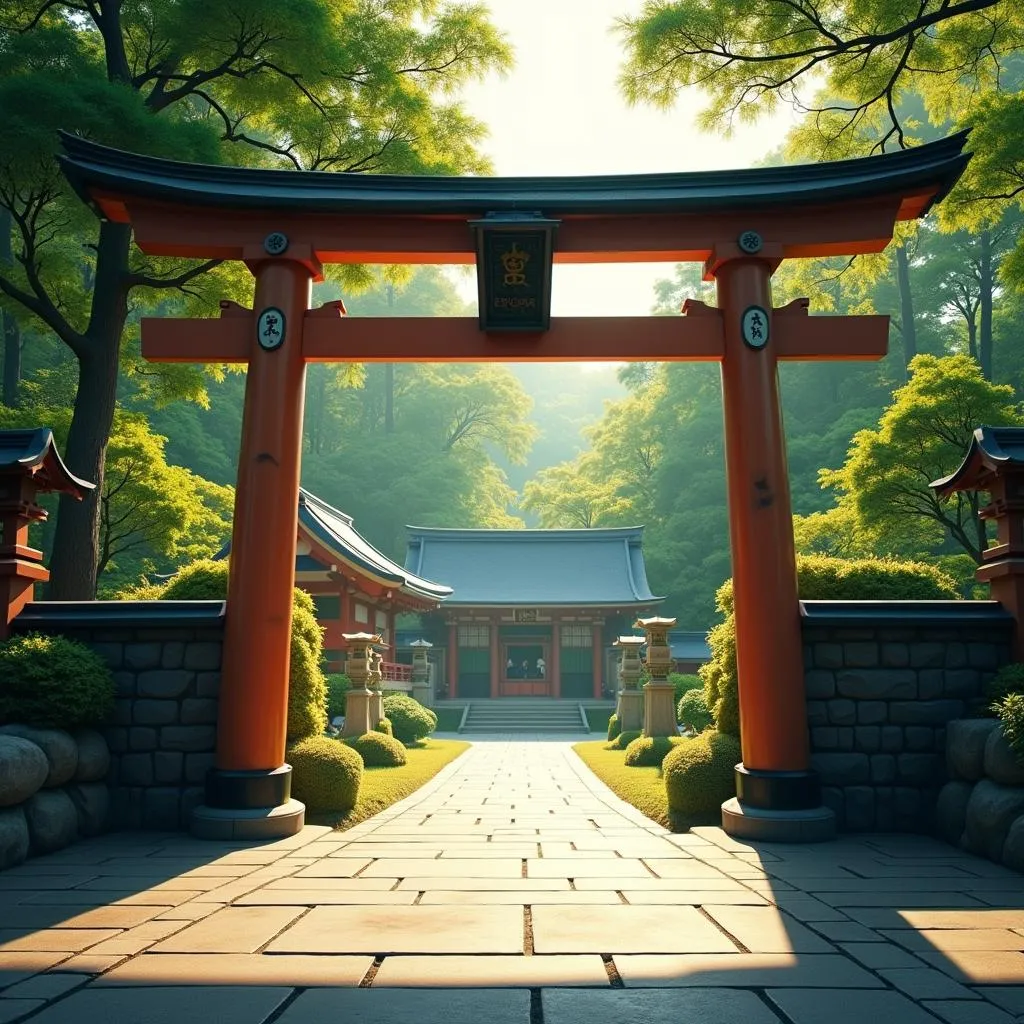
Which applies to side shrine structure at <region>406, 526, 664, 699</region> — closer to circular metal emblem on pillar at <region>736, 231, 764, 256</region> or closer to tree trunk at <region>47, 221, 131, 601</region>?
tree trunk at <region>47, 221, 131, 601</region>

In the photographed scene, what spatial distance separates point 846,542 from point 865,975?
1558cm

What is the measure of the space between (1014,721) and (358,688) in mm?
10591

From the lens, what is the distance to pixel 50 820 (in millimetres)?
5633

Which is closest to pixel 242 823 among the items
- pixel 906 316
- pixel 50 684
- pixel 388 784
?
pixel 50 684

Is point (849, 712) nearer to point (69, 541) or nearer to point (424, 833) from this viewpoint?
point (424, 833)

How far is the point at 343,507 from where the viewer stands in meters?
41.3

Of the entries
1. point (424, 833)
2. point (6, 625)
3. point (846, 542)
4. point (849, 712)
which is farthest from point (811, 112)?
point (6, 625)

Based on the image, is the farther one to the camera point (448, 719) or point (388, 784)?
point (448, 719)

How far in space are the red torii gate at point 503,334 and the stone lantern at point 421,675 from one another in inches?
695

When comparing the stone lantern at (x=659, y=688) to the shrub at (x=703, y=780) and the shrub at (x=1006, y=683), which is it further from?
the shrub at (x=1006, y=683)

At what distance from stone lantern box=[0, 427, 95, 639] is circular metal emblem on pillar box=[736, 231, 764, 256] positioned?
5.81 meters

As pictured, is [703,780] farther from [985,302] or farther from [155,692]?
[985,302]

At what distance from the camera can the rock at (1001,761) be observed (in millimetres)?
5371

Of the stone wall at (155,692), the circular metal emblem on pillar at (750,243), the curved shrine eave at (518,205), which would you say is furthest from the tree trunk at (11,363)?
the circular metal emblem on pillar at (750,243)
